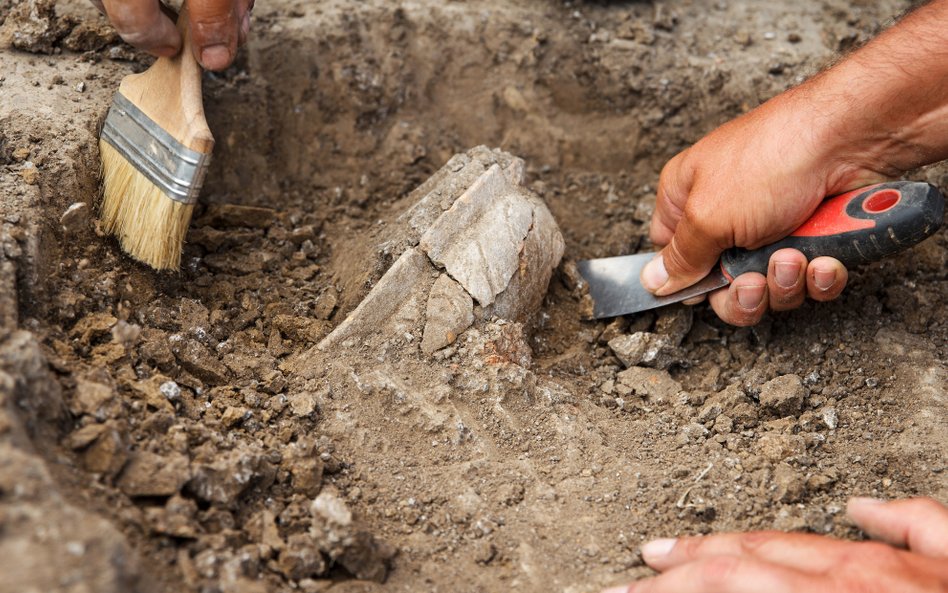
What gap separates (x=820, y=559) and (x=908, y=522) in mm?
275

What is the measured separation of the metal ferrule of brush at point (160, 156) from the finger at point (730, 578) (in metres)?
1.77

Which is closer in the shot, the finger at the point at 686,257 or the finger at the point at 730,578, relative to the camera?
the finger at the point at 730,578

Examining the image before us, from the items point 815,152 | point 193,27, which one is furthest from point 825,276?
point 193,27

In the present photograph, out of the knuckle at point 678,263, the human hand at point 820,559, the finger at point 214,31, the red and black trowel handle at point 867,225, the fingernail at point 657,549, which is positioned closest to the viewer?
the human hand at point 820,559

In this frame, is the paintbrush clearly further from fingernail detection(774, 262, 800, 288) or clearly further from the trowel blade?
fingernail detection(774, 262, 800, 288)

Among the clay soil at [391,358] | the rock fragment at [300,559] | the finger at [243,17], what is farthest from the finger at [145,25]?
the rock fragment at [300,559]

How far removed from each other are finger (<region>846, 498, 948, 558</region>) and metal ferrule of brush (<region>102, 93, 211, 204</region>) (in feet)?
6.83

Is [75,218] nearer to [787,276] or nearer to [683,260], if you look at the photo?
[683,260]

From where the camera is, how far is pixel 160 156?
255 centimetres

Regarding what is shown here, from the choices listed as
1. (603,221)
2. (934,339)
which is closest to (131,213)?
(603,221)

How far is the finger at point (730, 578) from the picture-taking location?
5.70ft

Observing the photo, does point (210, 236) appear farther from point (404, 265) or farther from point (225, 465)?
point (225, 465)

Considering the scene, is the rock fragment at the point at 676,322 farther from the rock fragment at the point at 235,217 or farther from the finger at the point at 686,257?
the rock fragment at the point at 235,217

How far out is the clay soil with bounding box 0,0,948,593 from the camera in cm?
192
